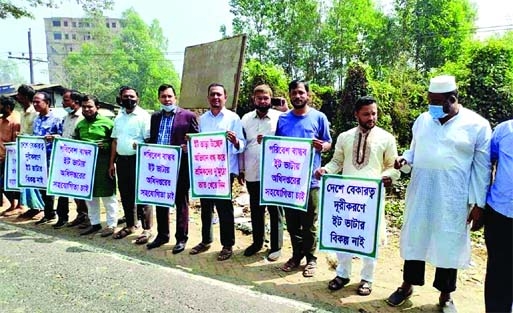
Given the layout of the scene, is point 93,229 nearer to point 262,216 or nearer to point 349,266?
point 262,216

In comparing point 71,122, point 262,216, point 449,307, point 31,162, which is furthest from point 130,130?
point 449,307

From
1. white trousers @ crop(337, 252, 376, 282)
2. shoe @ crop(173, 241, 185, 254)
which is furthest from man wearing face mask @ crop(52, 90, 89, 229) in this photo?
white trousers @ crop(337, 252, 376, 282)

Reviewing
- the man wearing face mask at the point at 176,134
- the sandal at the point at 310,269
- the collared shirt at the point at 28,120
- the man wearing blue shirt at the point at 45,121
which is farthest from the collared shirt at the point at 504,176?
the collared shirt at the point at 28,120

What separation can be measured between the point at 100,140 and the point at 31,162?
1311 millimetres

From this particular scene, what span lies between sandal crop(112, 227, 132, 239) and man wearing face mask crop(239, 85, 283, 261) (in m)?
1.95

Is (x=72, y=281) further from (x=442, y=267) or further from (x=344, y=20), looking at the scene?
(x=344, y=20)

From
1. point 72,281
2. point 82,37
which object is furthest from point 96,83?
point 82,37

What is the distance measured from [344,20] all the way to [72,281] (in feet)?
106

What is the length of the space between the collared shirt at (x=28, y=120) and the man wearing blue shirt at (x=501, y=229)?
248 inches

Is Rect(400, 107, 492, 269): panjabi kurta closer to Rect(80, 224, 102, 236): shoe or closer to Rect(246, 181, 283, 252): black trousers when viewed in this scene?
Rect(246, 181, 283, 252): black trousers

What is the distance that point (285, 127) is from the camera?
4473 millimetres

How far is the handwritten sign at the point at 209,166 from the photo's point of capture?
486 cm

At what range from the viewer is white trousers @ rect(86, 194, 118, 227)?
19.7 ft

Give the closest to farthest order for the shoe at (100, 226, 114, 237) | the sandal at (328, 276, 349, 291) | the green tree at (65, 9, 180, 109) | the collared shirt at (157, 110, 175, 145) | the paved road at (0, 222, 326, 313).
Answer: the paved road at (0, 222, 326, 313) < the sandal at (328, 276, 349, 291) < the collared shirt at (157, 110, 175, 145) < the shoe at (100, 226, 114, 237) < the green tree at (65, 9, 180, 109)
